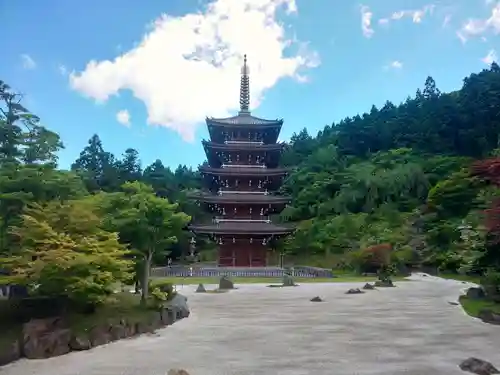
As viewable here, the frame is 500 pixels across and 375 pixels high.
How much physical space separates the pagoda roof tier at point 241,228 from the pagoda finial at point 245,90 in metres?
10.1

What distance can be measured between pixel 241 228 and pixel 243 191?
Answer: 3.30 m

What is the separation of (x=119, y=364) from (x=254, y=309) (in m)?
8.93

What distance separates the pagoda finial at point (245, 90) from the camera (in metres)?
41.5

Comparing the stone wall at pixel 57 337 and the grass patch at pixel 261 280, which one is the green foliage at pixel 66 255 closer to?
the stone wall at pixel 57 337

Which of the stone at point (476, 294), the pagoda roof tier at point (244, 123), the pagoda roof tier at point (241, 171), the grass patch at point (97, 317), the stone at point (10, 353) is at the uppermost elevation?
the pagoda roof tier at point (244, 123)

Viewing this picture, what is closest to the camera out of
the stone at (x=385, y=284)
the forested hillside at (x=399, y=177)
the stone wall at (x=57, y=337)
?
the stone wall at (x=57, y=337)

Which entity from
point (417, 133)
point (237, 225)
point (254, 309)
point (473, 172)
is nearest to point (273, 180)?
point (237, 225)

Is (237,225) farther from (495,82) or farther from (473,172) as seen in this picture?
(495,82)

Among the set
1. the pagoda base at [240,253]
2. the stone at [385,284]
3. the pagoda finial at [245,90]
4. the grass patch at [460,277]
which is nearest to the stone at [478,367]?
the stone at [385,284]

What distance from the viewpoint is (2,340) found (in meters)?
11.4

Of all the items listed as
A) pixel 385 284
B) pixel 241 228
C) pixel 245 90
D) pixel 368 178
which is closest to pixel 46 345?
pixel 385 284

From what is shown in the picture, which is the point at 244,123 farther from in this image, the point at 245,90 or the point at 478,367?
the point at 478,367

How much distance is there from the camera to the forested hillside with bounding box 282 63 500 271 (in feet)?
130

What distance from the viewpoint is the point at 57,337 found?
450 inches
